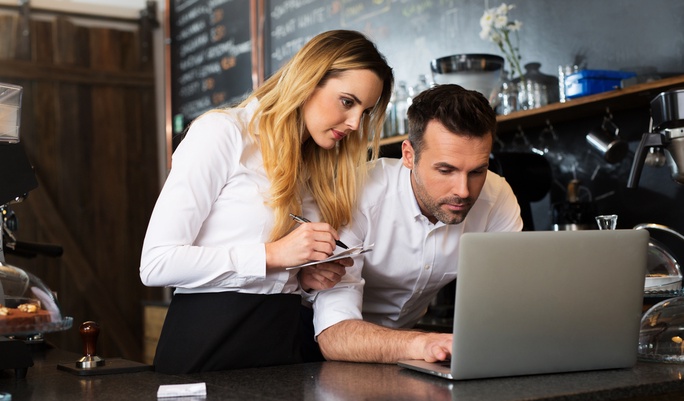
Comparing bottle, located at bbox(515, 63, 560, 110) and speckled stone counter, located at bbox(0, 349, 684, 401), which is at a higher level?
bottle, located at bbox(515, 63, 560, 110)

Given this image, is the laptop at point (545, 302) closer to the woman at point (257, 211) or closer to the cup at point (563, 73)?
the woman at point (257, 211)

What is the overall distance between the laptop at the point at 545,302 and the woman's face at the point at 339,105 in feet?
2.01

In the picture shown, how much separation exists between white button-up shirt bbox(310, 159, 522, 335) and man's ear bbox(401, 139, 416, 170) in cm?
5

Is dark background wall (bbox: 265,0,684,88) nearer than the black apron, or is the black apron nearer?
the black apron

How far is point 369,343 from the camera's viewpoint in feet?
5.44

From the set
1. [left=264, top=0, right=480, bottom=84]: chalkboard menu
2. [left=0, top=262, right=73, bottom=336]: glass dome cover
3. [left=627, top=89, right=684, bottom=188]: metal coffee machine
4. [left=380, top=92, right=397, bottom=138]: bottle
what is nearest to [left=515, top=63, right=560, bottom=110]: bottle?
[left=264, top=0, right=480, bottom=84]: chalkboard menu

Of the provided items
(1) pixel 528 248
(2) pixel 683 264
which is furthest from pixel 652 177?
(1) pixel 528 248

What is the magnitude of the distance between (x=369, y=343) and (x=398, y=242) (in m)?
0.45

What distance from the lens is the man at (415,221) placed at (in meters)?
1.77

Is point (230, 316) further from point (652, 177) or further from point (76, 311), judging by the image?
point (76, 311)

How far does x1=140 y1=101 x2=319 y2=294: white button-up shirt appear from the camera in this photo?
1.65 metres

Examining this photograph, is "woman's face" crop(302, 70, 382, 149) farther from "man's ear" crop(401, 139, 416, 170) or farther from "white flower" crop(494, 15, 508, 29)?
"white flower" crop(494, 15, 508, 29)

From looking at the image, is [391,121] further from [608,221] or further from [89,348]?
[89,348]

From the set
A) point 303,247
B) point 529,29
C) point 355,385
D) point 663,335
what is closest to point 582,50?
point 529,29
